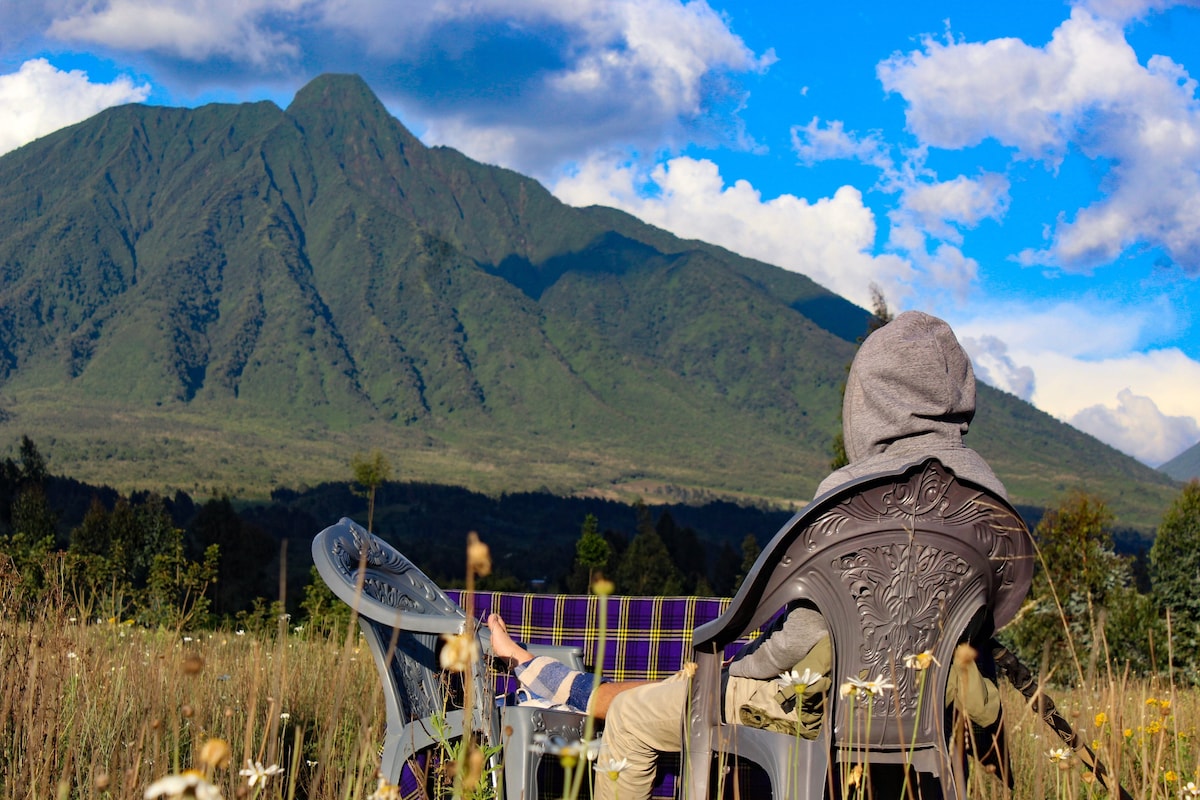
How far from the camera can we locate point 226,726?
338 cm

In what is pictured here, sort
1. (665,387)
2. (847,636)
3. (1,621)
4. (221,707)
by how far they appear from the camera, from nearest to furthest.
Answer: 1. (847,636)
2. (1,621)
3. (221,707)
4. (665,387)

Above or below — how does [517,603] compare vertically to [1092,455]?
below

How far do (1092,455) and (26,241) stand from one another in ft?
604

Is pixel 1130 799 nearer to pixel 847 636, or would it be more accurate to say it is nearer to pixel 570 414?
pixel 847 636

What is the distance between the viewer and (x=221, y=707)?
12.6ft

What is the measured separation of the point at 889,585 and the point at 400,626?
101 cm

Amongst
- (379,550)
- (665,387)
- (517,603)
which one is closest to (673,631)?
(517,603)

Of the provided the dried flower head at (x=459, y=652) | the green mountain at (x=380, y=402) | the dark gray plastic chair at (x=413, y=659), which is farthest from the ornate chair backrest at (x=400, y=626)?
the green mountain at (x=380, y=402)

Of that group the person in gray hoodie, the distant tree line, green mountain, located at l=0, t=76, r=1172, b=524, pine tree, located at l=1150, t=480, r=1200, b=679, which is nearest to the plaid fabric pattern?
the distant tree line

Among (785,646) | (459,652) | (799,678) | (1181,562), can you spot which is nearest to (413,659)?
(785,646)

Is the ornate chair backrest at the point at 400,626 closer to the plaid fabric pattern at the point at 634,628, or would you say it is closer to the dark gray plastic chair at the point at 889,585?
the plaid fabric pattern at the point at 634,628

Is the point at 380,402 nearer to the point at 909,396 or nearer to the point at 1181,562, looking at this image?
the point at 1181,562

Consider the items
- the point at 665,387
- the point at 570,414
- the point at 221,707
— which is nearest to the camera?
the point at 221,707

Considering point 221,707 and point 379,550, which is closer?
point 379,550
